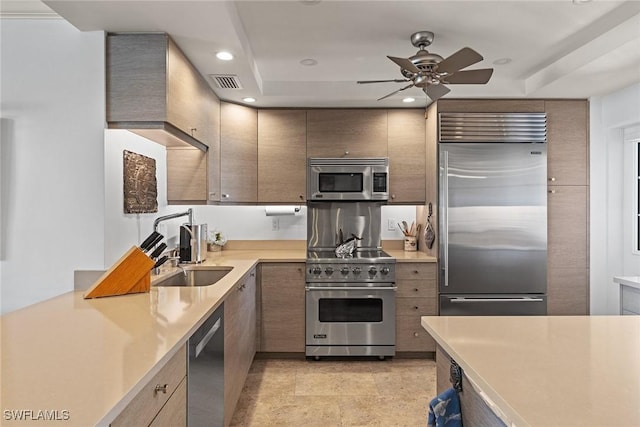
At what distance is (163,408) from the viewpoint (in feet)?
4.23

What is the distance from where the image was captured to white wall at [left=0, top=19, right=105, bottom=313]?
2.12 meters

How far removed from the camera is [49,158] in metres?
2.14

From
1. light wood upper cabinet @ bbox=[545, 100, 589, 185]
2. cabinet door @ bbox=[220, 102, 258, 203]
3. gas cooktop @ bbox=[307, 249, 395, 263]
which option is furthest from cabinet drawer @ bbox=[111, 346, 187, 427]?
light wood upper cabinet @ bbox=[545, 100, 589, 185]

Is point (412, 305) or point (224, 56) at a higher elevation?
point (224, 56)

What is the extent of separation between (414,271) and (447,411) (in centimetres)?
218

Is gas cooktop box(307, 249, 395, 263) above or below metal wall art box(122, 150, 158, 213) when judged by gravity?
below

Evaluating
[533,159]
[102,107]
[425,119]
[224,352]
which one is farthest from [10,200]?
[533,159]

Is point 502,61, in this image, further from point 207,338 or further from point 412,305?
point 207,338

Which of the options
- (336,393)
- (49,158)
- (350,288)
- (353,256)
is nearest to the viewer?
(49,158)

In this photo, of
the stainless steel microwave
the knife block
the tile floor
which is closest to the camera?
the knife block

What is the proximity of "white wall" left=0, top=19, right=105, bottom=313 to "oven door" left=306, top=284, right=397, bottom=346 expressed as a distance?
185 cm

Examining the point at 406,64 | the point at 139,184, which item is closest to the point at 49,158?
the point at 139,184

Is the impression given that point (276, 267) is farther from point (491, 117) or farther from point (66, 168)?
point (491, 117)

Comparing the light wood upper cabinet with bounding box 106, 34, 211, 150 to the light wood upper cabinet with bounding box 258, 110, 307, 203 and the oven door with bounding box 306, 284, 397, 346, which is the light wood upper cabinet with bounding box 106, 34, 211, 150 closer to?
the light wood upper cabinet with bounding box 258, 110, 307, 203
